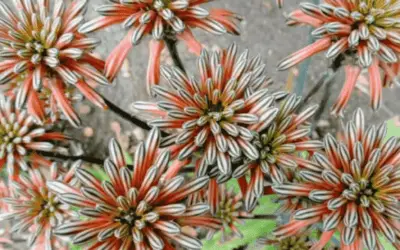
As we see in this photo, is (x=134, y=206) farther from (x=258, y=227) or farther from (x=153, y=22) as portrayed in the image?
(x=258, y=227)

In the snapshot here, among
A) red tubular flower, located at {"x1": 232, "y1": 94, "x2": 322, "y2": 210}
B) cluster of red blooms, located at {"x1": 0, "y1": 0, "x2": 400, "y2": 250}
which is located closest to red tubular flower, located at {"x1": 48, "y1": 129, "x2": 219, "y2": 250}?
cluster of red blooms, located at {"x1": 0, "y1": 0, "x2": 400, "y2": 250}

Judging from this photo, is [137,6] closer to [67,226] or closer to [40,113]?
[40,113]

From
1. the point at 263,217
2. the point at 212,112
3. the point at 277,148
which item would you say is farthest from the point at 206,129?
the point at 263,217

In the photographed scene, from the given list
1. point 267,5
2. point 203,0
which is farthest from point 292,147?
point 267,5

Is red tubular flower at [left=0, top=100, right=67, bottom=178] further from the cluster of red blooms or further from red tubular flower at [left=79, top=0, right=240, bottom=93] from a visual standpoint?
red tubular flower at [left=79, top=0, right=240, bottom=93]

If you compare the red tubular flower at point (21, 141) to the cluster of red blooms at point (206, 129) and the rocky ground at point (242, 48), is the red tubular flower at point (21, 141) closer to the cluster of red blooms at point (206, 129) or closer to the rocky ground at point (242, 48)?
the cluster of red blooms at point (206, 129)

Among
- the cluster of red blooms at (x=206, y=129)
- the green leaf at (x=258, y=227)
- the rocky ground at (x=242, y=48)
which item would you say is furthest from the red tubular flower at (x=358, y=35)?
the rocky ground at (x=242, y=48)
